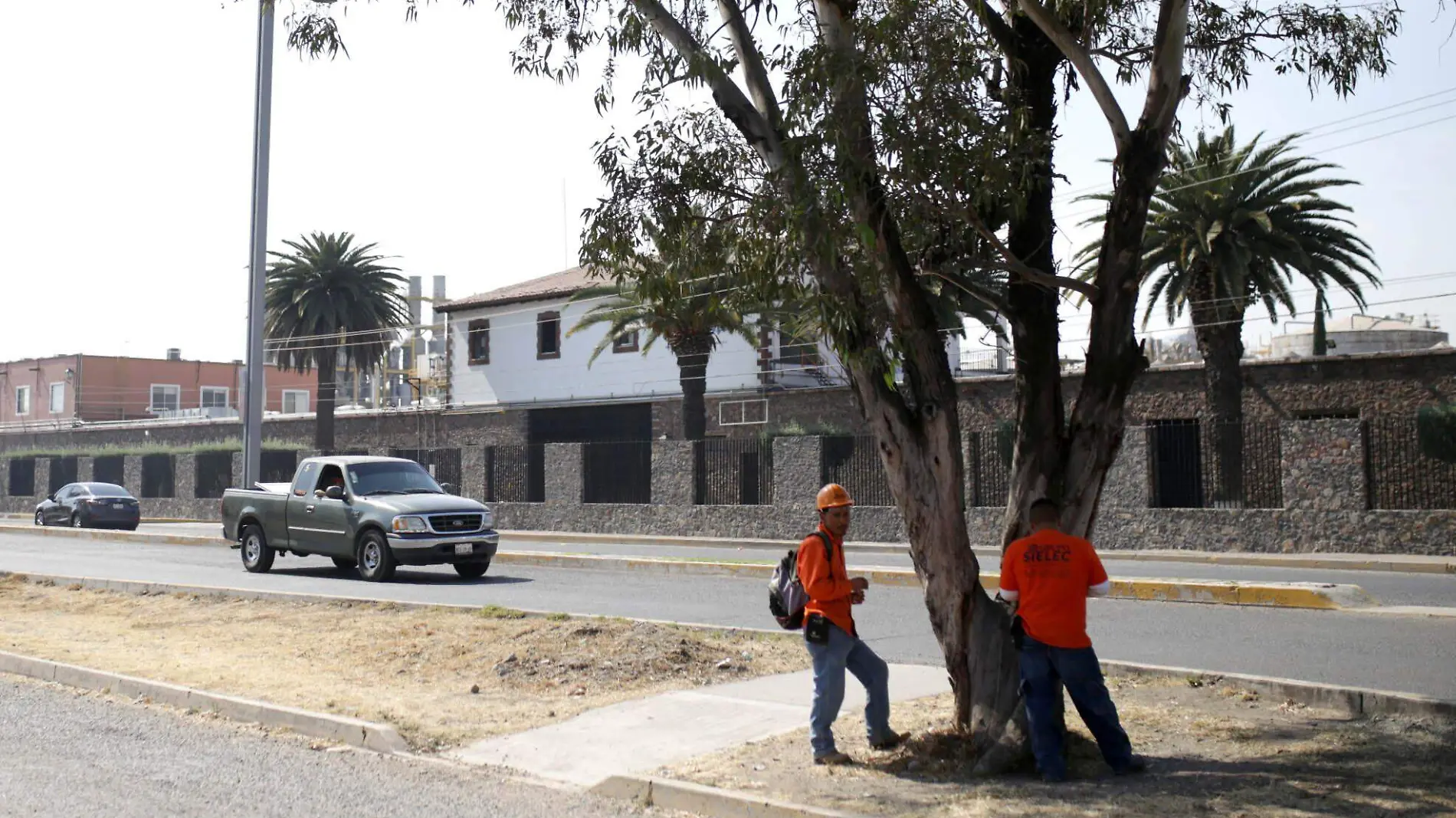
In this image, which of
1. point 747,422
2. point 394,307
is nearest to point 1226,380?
point 747,422

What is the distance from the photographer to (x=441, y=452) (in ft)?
133

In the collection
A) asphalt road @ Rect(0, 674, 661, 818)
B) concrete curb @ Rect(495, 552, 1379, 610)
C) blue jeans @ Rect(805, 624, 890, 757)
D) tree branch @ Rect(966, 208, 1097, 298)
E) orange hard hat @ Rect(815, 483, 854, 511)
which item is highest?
tree branch @ Rect(966, 208, 1097, 298)

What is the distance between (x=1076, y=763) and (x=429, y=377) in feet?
182

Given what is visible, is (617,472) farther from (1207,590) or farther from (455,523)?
(1207,590)

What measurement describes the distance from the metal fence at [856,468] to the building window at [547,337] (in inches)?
824

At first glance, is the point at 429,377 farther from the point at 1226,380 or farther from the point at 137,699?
the point at 137,699

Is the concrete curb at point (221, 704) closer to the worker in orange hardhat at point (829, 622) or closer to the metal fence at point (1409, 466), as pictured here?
the worker in orange hardhat at point (829, 622)

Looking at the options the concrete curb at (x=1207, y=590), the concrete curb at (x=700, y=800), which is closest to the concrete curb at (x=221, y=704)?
the concrete curb at (x=700, y=800)

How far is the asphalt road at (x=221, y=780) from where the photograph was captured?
6.75m

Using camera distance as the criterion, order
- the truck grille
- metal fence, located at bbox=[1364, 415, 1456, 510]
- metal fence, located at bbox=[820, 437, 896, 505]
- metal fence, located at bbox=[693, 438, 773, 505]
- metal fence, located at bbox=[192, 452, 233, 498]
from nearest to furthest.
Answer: the truck grille → metal fence, located at bbox=[1364, 415, 1456, 510] → metal fence, located at bbox=[820, 437, 896, 505] → metal fence, located at bbox=[693, 438, 773, 505] → metal fence, located at bbox=[192, 452, 233, 498]

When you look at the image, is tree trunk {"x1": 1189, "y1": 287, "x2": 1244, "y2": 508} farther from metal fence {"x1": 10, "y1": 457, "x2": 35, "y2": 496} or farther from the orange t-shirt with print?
metal fence {"x1": 10, "y1": 457, "x2": 35, "y2": 496}

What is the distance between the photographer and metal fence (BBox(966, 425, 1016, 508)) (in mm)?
29248

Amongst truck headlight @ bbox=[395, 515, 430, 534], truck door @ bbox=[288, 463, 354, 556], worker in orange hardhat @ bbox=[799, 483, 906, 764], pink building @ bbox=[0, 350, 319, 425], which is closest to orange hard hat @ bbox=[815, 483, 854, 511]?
worker in orange hardhat @ bbox=[799, 483, 906, 764]

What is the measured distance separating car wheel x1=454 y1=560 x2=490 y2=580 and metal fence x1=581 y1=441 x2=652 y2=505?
50.8ft
